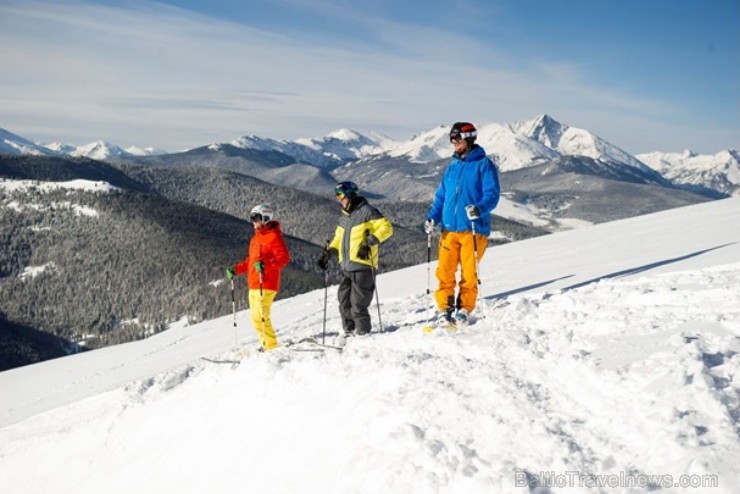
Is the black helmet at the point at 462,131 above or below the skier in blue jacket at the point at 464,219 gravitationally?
above

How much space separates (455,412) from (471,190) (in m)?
4.15

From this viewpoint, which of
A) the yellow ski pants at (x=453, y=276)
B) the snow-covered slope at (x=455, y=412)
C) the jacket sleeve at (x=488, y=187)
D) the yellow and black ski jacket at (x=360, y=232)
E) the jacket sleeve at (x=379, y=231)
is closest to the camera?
the snow-covered slope at (x=455, y=412)

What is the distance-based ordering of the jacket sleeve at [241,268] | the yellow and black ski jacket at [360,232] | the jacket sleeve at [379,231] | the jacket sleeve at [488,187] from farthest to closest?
1. the jacket sleeve at [241,268]
2. the yellow and black ski jacket at [360,232]
3. the jacket sleeve at [379,231]
4. the jacket sleeve at [488,187]

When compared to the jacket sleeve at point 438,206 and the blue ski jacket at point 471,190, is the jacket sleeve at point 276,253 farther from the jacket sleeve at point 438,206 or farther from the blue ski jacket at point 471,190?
the blue ski jacket at point 471,190

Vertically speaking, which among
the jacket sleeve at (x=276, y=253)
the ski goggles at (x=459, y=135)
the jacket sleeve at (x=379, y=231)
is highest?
the ski goggles at (x=459, y=135)

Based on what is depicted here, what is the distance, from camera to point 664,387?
16.7 ft

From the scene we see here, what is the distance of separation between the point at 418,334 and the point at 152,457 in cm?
373

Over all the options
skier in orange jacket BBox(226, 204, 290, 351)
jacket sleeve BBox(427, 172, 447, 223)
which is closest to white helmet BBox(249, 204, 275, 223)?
skier in orange jacket BBox(226, 204, 290, 351)

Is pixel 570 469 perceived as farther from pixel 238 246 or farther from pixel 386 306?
pixel 238 246

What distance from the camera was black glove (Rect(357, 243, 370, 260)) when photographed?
8.90 meters

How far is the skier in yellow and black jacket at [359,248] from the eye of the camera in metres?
8.89

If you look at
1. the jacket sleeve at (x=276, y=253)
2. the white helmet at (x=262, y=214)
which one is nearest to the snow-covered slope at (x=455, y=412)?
the jacket sleeve at (x=276, y=253)

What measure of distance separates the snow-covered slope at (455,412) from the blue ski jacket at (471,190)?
1477 millimetres

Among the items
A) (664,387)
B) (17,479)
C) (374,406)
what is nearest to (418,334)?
(374,406)
